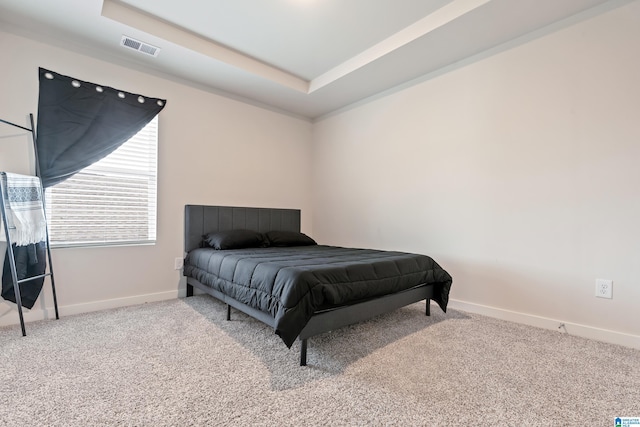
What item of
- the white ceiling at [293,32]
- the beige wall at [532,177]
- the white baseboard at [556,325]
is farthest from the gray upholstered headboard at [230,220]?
the white baseboard at [556,325]

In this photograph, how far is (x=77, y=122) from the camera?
2.71 meters

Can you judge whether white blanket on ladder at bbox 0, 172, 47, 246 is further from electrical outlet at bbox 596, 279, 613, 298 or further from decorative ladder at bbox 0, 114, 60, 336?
electrical outlet at bbox 596, 279, 613, 298

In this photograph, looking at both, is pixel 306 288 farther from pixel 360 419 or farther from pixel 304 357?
pixel 360 419

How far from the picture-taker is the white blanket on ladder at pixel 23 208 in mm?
2225

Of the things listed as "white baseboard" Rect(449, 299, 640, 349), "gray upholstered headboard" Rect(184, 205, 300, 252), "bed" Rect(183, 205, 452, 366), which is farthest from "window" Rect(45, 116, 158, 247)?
"white baseboard" Rect(449, 299, 640, 349)

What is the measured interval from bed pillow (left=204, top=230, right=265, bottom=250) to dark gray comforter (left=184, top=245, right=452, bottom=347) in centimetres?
34

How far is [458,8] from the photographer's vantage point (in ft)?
7.63

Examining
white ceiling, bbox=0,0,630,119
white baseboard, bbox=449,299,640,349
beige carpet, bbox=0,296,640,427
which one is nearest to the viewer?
beige carpet, bbox=0,296,640,427

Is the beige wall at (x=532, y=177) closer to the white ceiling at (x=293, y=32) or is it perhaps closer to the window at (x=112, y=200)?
the white ceiling at (x=293, y=32)

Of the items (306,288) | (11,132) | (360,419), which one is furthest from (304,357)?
(11,132)

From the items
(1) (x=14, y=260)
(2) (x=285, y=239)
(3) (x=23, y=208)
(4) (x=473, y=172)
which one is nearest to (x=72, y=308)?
(1) (x=14, y=260)

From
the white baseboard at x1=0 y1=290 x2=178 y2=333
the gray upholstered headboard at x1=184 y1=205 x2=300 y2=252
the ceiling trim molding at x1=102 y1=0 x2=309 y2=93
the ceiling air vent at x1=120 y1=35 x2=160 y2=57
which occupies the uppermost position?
the ceiling trim molding at x1=102 y1=0 x2=309 y2=93

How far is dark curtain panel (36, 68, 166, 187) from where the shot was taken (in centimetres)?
257

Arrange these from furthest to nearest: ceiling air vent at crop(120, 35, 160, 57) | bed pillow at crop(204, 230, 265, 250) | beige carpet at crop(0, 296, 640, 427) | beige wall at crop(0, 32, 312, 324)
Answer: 1. bed pillow at crop(204, 230, 265, 250)
2. ceiling air vent at crop(120, 35, 160, 57)
3. beige wall at crop(0, 32, 312, 324)
4. beige carpet at crop(0, 296, 640, 427)
